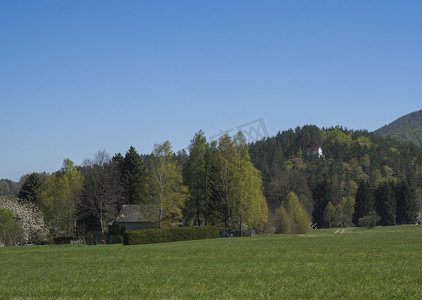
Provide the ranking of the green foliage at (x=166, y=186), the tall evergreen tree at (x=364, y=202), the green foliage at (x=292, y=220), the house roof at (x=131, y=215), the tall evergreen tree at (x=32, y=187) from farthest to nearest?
the tall evergreen tree at (x=364, y=202) < the tall evergreen tree at (x=32, y=187) < the green foliage at (x=292, y=220) < the house roof at (x=131, y=215) < the green foliage at (x=166, y=186)

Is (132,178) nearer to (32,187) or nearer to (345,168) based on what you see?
(32,187)

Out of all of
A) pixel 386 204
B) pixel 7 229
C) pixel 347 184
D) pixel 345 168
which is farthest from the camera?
pixel 345 168

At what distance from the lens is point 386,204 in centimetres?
13038

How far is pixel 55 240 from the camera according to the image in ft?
214

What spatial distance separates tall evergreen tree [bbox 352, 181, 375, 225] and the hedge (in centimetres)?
8065

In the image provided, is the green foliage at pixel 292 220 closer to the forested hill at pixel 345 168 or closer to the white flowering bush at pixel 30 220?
the white flowering bush at pixel 30 220

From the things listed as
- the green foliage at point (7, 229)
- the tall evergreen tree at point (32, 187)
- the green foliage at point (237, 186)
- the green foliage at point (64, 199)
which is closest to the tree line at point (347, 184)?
the green foliage at point (237, 186)

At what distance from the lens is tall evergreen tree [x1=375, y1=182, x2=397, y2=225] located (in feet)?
427

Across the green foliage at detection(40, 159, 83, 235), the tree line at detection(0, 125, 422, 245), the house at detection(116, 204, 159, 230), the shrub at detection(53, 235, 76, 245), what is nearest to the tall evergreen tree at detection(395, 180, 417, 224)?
the tree line at detection(0, 125, 422, 245)

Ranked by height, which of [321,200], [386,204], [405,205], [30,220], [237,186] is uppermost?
[237,186]

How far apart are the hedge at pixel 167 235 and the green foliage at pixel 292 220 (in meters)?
19.0

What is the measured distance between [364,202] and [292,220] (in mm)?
58962

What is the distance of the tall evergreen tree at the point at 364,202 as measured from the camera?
130863 millimetres

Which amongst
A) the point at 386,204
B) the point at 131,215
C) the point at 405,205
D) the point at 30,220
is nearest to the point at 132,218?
the point at 131,215
